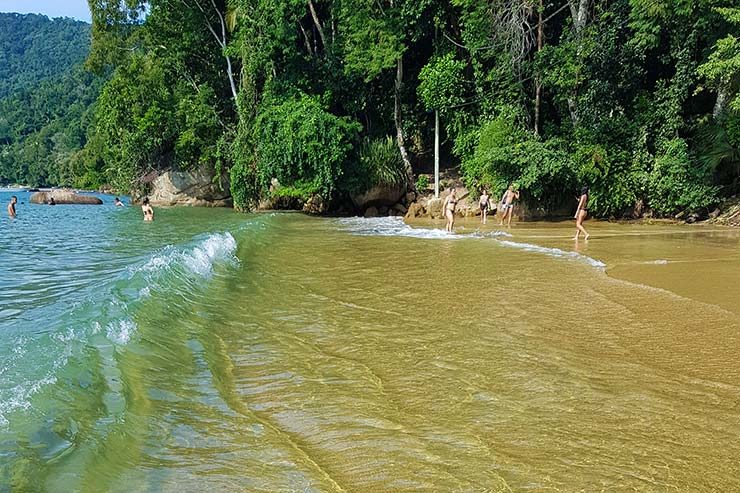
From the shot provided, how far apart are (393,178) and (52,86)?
139444 millimetres

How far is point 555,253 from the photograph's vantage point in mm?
→ 11164

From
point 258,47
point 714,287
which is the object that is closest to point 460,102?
point 258,47

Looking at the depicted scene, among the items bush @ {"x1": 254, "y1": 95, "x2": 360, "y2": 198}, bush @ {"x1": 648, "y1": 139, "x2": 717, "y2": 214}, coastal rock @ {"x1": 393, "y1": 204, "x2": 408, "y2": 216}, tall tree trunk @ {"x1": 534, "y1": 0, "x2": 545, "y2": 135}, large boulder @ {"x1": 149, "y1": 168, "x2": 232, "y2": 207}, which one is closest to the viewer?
bush @ {"x1": 648, "y1": 139, "x2": 717, "y2": 214}

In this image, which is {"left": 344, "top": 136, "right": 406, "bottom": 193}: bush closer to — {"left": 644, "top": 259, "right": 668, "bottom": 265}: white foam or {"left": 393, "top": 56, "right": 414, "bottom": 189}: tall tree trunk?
{"left": 393, "top": 56, "right": 414, "bottom": 189}: tall tree trunk

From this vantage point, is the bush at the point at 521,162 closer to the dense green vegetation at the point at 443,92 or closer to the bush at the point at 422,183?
the dense green vegetation at the point at 443,92

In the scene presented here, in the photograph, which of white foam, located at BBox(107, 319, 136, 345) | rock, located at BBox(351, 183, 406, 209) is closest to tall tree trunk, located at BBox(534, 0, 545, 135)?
rock, located at BBox(351, 183, 406, 209)

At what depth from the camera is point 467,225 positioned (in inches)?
757

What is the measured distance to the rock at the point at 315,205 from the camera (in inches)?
1067

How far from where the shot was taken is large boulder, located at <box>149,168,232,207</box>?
112 feet

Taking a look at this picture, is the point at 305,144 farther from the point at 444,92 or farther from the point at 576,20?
the point at 576,20

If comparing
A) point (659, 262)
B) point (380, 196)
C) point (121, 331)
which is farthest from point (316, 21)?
point (121, 331)

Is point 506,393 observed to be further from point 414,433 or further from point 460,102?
point 460,102

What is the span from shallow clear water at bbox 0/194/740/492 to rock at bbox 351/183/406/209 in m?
16.5

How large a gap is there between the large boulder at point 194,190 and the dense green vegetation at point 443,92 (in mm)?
1055
